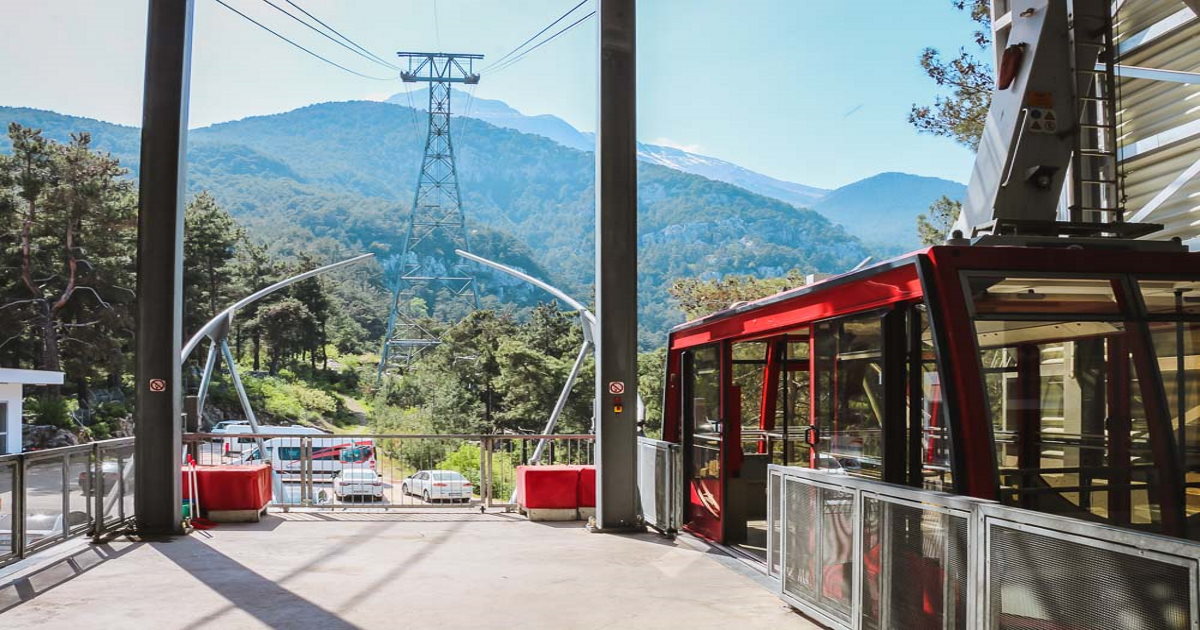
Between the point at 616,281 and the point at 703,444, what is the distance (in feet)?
7.42

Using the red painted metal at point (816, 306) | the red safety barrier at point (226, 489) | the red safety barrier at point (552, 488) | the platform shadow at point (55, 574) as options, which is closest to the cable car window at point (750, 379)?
the red painted metal at point (816, 306)

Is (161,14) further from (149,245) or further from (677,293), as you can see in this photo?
(677,293)

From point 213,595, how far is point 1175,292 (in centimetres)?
778

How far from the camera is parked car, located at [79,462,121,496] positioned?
11266 millimetres

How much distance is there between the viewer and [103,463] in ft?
38.7

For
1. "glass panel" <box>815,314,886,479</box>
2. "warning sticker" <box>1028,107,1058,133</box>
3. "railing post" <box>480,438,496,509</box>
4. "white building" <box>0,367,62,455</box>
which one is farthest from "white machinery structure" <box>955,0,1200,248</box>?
"white building" <box>0,367,62,455</box>

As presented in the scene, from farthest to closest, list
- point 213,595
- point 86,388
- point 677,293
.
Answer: point 86,388 → point 677,293 → point 213,595

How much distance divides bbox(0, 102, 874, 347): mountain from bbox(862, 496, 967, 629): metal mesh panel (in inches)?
3818

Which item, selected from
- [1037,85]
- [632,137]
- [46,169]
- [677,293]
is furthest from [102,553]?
[46,169]

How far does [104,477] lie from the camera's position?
38.9 feet

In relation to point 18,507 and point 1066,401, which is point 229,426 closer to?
point 18,507

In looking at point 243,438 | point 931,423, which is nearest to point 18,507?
point 243,438

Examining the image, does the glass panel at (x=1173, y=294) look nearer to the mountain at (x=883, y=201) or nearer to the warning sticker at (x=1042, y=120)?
the warning sticker at (x=1042, y=120)

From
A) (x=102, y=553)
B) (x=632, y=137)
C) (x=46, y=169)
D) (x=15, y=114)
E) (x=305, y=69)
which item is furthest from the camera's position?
(x=305, y=69)
